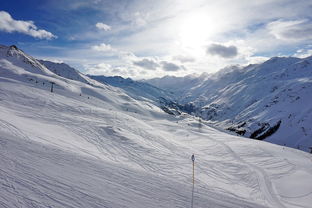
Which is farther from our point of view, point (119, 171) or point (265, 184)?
point (265, 184)

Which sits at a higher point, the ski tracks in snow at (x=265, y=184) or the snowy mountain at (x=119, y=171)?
the snowy mountain at (x=119, y=171)

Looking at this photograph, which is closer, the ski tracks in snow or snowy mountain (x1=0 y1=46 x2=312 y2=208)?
snowy mountain (x1=0 y1=46 x2=312 y2=208)

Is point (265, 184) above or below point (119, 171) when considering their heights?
below

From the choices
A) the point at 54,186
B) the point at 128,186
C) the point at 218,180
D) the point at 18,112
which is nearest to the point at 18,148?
the point at 54,186

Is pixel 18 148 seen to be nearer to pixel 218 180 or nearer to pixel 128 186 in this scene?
pixel 128 186

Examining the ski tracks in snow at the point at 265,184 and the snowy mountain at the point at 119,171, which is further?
the ski tracks in snow at the point at 265,184

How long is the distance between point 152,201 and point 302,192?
14.7 meters

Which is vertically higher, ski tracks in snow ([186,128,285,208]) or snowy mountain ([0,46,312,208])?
snowy mountain ([0,46,312,208])

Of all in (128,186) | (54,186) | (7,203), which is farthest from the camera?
(128,186)

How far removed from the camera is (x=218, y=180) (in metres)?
20.9

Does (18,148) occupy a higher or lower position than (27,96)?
lower

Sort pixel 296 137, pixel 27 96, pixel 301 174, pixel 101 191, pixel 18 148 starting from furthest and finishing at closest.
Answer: pixel 296 137 → pixel 27 96 → pixel 301 174 → pixel 18 148 → pixel 101 191

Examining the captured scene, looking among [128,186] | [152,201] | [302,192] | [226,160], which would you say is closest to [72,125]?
[128,186]

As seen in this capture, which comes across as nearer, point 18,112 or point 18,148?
point 18,148
